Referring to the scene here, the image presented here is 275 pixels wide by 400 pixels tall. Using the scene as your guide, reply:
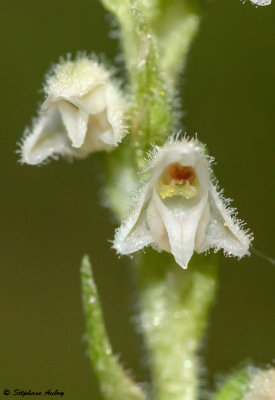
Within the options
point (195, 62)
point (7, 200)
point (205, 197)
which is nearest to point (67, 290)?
point (7, 200)

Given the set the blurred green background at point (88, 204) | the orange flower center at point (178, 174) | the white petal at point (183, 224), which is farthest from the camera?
the blurred green background at point (88, 204)

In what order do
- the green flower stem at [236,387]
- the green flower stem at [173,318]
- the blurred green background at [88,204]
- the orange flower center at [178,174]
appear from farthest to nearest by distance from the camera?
the blurred green background at [88,204], the green flower stem at [173,318], the green flower stem at [236,387], the orange flower center at [178,174]

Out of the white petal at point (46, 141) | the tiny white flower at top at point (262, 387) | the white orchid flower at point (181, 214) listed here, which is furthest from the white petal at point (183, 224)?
the tiny white flower at top at point (262, 387)

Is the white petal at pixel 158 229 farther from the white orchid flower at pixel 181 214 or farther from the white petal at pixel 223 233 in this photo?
the white petal at pixel 223 233

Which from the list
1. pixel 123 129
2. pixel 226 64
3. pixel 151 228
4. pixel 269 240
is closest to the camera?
pixel 151 228

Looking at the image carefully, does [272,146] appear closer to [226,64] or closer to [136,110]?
[226,64]

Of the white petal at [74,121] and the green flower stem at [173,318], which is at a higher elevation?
the white petal at [74,121]
